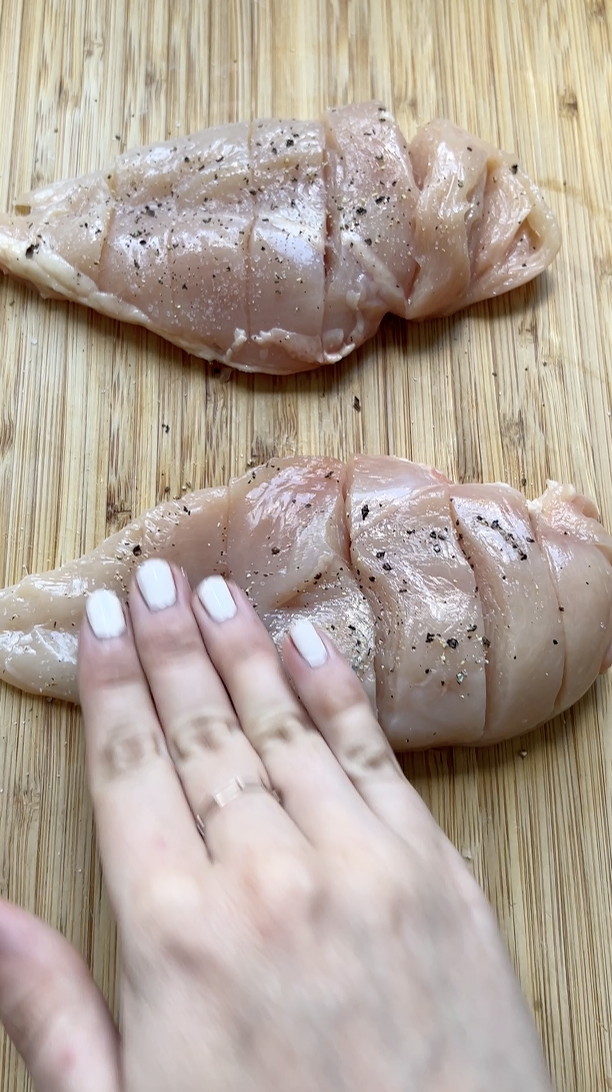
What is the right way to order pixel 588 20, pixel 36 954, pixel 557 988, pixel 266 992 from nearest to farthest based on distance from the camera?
pixel 266 992 → pixel 36 954 → pixel 557 988 → pixel 588 20

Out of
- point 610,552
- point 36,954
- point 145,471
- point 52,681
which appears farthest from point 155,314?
point 36,954

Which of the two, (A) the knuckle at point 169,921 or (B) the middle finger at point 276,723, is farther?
(B) the middle finger at point 276,723

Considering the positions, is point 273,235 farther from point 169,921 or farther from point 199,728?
point 169,921

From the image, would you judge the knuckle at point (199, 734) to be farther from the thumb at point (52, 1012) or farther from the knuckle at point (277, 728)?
the thumb at point (52, 1012)

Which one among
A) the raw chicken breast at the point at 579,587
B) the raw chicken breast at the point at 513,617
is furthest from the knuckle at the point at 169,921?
the raw chicken breast at the point at 579,587

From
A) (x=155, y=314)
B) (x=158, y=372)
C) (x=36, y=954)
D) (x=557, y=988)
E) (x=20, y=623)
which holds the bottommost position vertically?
(x=557, y=988)

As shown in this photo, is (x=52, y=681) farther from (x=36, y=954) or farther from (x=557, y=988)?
(x=557, y=988)

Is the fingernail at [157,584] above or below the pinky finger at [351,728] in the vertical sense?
above
